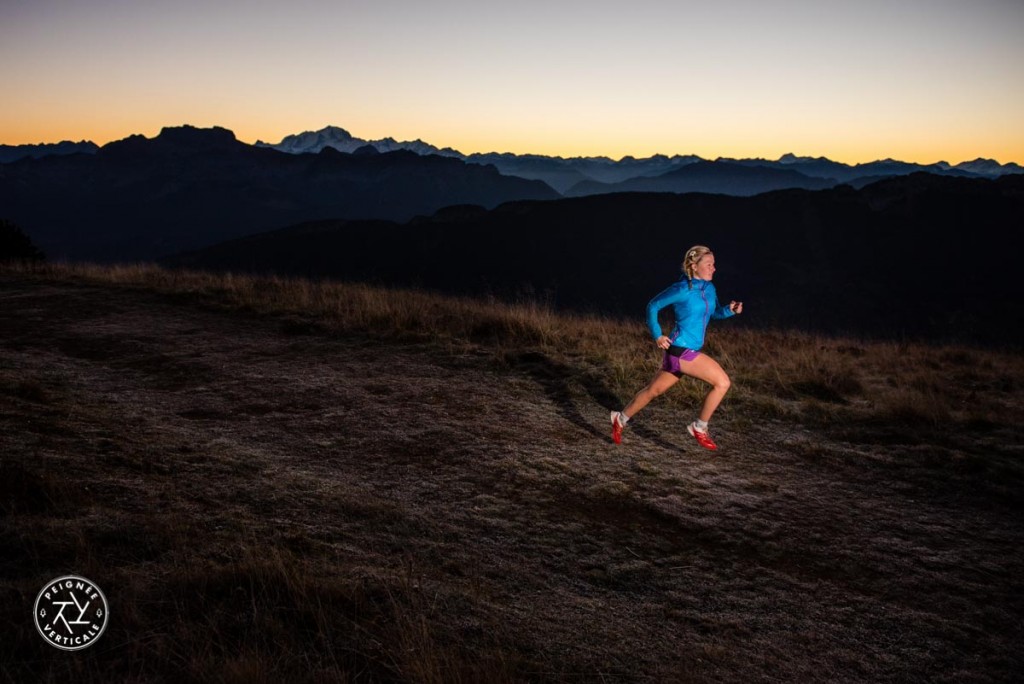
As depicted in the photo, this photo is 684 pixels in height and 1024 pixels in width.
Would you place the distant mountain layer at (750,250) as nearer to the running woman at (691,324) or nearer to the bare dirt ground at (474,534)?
the bare dirt ground at (474,534)

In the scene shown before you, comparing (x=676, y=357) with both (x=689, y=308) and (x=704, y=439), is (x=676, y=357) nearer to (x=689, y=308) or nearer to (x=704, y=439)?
(x=689, y=308)

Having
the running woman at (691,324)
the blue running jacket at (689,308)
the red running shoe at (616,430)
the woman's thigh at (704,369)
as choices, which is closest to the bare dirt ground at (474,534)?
the red running shoe at (616,430)

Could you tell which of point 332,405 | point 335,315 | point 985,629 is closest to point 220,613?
point 332,405

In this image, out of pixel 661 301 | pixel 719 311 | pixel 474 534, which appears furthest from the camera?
pixel 719 311

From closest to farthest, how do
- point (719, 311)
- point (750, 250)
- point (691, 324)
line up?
point (691, 324) < point (719, 311) < point (750, 250)

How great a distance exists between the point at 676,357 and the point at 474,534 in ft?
8.81

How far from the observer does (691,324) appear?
5246 millimetres

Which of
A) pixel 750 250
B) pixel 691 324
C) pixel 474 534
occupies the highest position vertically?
pixel 750 250

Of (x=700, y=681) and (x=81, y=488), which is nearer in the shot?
(x=700, y=681)

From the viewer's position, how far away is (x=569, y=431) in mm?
5633

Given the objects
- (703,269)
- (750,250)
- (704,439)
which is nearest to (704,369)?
(704,439)

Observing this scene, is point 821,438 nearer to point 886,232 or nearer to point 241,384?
point 241,384

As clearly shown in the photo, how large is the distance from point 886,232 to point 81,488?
13276 centimetres

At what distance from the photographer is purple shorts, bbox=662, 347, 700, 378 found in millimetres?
5270
